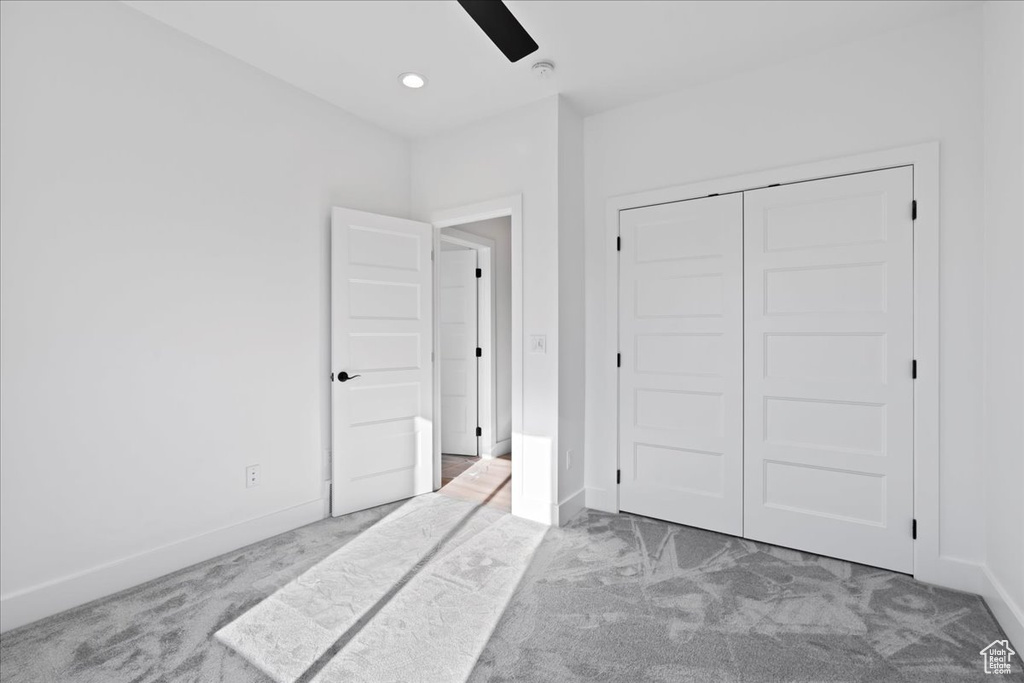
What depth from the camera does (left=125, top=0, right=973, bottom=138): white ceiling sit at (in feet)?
7.39

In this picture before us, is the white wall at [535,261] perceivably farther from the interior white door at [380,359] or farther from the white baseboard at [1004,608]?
the white baseboard at [1004,608]

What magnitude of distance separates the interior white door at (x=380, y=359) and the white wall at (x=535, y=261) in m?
0.80

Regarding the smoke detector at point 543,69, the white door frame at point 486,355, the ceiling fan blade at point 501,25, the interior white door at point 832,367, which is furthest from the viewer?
the white door frame at point 486,355

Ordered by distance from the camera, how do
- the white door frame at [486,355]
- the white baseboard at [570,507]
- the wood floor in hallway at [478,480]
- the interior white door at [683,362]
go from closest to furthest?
the interior white door at [683,362]
the white baseboard at [570,507]
the wood floor in hallway at [478,480]
the white door frame at [486,355]

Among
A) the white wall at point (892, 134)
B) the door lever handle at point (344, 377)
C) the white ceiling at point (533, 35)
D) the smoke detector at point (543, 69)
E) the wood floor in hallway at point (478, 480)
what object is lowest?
the wood floor in hallway at point (478, 480)

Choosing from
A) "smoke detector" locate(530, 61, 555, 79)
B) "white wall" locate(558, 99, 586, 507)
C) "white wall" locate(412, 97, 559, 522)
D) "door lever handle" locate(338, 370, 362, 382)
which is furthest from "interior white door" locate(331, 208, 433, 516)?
"smoke detector" locate(530, 61, 555, 79)

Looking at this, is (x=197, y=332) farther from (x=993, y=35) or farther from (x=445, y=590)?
(x=993, y=35)

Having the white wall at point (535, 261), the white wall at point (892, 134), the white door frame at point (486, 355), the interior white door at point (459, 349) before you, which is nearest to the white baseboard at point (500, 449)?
the white door frame at point (486, 355)

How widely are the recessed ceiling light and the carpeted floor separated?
2784 mm

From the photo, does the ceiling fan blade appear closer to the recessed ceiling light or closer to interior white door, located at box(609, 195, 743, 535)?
the recessed ceiling light

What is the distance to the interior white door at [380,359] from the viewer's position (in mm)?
3146

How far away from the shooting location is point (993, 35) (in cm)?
210

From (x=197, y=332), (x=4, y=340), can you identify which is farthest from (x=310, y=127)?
(x=4, y=340)

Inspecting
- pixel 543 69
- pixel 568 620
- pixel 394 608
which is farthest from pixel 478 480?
pixel 543 69
